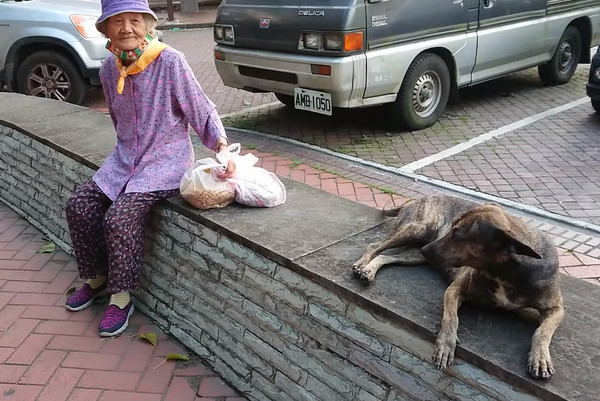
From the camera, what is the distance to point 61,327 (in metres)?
3.36

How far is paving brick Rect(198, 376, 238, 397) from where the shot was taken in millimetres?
2828

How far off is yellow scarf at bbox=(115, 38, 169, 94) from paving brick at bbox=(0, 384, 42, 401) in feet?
5.09

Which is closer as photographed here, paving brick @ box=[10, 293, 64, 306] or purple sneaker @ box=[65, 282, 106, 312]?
purple sneaker @ box=[65, 282, 106, 312]

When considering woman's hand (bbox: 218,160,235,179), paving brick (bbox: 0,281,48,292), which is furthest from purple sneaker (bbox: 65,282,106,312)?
woman's hand (bbox: 218,160,235,179)

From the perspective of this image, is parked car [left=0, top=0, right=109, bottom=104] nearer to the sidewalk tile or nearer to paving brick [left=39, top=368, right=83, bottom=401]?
the sidewalk tile

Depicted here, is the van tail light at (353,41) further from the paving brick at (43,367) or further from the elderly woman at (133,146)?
the paving brick at (43,367)

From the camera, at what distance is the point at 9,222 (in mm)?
4801

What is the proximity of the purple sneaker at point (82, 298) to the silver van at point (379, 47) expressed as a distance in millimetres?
3076

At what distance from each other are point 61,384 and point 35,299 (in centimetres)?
94

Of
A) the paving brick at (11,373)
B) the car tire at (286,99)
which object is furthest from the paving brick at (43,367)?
the car tire at (286,99)

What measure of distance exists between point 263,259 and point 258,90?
4.32 m

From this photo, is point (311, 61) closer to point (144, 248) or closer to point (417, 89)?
point (417, 89)

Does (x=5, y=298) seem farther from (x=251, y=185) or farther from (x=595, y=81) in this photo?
(x=595, y=81)

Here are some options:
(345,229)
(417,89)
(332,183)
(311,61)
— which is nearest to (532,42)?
(417,89)
